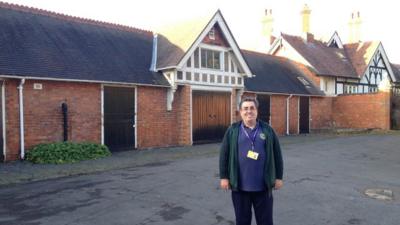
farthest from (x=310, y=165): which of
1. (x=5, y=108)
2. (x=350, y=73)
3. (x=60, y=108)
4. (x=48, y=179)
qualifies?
(x=350, y=73)

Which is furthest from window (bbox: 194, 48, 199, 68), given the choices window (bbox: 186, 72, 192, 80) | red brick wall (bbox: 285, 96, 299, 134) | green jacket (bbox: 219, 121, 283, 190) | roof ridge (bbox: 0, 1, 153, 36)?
green jacket (bbox: 219, 121, 283, 190)

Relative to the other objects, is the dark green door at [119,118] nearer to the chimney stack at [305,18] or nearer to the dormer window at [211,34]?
the dormer window at [211,34]

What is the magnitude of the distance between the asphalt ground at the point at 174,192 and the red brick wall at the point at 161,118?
3457mm

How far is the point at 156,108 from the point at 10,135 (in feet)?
20.5

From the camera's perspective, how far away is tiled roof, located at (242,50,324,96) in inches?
894

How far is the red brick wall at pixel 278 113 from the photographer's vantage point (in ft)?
76.6

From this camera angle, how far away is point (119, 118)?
15266 millimetres

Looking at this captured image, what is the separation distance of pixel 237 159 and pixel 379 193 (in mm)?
4869

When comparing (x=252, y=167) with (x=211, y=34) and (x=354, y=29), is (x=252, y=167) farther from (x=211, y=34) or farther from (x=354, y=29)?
(x=354, y=29)

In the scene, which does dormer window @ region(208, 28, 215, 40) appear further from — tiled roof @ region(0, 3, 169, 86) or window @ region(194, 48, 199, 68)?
tiled roof @ region(0, 3, 169, 86)

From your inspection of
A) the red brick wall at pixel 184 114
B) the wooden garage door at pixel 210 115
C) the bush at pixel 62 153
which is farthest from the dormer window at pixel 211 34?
the bush at pixel 62 153

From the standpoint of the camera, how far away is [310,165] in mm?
11477

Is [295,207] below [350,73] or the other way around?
below

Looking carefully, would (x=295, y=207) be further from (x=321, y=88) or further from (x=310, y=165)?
(x=321, y=88)
